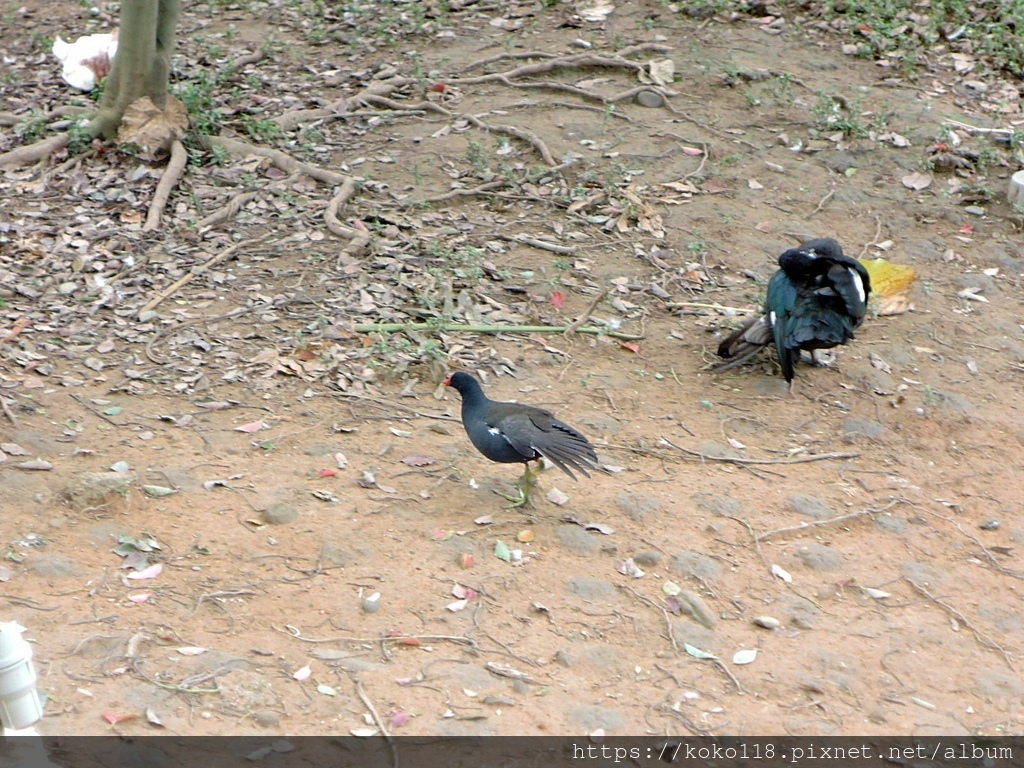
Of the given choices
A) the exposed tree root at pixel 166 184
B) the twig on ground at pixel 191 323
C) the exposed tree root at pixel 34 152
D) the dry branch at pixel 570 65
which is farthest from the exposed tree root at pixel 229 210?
the dry branch at pixel 570 65

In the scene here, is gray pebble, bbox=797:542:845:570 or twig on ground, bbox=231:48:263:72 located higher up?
twig on ground, bbox=231:48:263:72

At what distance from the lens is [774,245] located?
7.43 meters

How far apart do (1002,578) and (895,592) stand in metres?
0.54

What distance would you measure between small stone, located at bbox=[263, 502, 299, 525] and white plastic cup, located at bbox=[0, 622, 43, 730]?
1.95 meters

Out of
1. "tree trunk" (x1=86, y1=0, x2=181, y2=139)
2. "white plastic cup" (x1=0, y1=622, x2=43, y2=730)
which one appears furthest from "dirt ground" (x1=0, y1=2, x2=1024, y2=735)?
"white plastic cup" (x1=0, y1=622, x2=43, y2=730)

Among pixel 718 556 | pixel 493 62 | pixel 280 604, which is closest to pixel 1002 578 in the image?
pixel 718 556

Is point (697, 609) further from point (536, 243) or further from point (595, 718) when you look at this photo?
point (536, 243)

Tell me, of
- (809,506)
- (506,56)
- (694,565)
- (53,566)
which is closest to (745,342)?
(809,506)

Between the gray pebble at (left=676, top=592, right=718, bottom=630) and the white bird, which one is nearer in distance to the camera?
the gray pebble at (left=676, top=592, right=718, bottom=630)

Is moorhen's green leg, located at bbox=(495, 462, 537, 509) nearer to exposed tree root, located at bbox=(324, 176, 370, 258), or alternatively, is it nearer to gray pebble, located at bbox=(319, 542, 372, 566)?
gray pebble, located at bbox=(319, 542, 372, 566)

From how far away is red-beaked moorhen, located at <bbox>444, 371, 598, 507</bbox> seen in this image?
15.6 ft

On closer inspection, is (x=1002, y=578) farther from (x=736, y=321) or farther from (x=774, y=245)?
(x=774, y=245)

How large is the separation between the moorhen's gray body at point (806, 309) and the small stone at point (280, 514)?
2704mm

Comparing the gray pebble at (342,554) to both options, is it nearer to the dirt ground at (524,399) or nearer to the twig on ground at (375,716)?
the dirt ground at (524,399)
